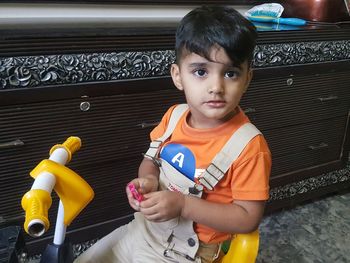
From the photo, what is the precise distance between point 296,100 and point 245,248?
2.84ft

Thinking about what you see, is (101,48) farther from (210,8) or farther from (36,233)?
(36,233)

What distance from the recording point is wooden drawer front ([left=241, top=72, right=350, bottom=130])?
126cm

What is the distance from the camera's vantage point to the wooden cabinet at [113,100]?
0.87 metres

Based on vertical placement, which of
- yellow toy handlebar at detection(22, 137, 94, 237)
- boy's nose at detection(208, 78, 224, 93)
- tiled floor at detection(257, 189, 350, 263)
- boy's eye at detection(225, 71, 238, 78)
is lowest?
tiled floor at detection(257, 189, 350, 263)

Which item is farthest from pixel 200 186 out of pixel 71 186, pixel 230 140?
pixel 71 186

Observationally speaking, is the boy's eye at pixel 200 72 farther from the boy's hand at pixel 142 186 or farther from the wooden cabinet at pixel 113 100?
the wooden cabinet at pixel 113 100

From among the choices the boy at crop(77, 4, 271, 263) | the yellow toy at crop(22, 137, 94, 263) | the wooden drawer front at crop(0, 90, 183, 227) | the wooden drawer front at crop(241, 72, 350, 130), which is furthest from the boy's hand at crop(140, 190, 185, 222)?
the wooden drawer front at crop(241, 72, 350, 130)

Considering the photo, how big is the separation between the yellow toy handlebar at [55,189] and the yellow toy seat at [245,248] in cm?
28

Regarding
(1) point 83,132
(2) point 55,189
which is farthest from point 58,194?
(1) point 83,132

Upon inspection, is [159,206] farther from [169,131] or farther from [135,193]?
[169,131]

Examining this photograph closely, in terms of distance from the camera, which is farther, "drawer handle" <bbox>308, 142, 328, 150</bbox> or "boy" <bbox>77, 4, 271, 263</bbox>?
"drawer handle" <bbox>308, 142, 328, 150</bbox>

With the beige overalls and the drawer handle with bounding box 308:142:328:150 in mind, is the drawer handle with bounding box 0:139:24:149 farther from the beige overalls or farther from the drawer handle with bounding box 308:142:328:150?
the drawer handle with bounding box 308:142:328:150

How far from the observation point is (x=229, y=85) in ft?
2.10

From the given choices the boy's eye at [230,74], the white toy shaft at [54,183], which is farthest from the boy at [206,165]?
the white toy shaft at [54,183]
